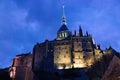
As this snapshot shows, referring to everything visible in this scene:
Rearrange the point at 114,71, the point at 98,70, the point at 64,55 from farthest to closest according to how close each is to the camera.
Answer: the point at 64,55 < the point at 98,70 < the point at 114,71

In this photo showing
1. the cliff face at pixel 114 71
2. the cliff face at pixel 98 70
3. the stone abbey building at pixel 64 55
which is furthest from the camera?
the stone abbey building at pixel 64 55

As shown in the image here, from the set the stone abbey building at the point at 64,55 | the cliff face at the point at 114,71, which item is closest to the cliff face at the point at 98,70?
the stone abbey building at the point at 64,55

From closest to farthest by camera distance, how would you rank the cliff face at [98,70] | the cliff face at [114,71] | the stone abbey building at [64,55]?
1. the cliff face at [114,71]
2. the cliff face at [98,70]
3. the stone abbey building at [64,55]

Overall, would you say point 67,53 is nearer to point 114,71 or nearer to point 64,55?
point 64,55

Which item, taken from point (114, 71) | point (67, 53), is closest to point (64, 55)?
point (67, 53)

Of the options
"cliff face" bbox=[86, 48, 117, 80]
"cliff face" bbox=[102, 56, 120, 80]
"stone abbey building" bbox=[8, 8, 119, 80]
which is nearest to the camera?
"cliff face" bbox=[102, 56, 120, 80]

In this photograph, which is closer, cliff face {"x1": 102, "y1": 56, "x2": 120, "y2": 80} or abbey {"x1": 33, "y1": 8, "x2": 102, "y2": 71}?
cliff face {"x1": 102, "y1": 56, "x2": 120, "y2": 80}

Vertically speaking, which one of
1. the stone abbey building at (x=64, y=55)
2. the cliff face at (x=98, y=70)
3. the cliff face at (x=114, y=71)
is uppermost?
the stone abbey building at (x=64, y=55)

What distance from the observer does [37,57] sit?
9575cm

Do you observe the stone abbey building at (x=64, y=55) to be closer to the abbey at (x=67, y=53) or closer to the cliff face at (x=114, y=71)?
the abbey at (x=67, y=53)

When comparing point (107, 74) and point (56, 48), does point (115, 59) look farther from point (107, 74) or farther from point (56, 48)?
point (56, 48)

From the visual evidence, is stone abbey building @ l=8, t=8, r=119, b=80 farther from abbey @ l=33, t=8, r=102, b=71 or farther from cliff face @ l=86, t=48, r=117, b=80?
cliff face @ l=86, t=48, r=117, b=80

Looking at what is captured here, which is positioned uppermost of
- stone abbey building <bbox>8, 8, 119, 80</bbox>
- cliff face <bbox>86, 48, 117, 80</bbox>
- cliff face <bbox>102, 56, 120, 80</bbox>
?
stone abbey building <bbox>8, 8, 119, 80</bbox>

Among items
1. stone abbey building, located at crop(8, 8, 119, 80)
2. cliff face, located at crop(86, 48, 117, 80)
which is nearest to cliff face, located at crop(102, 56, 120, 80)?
cliff face, located at crop(86, 48, 117, 80)
